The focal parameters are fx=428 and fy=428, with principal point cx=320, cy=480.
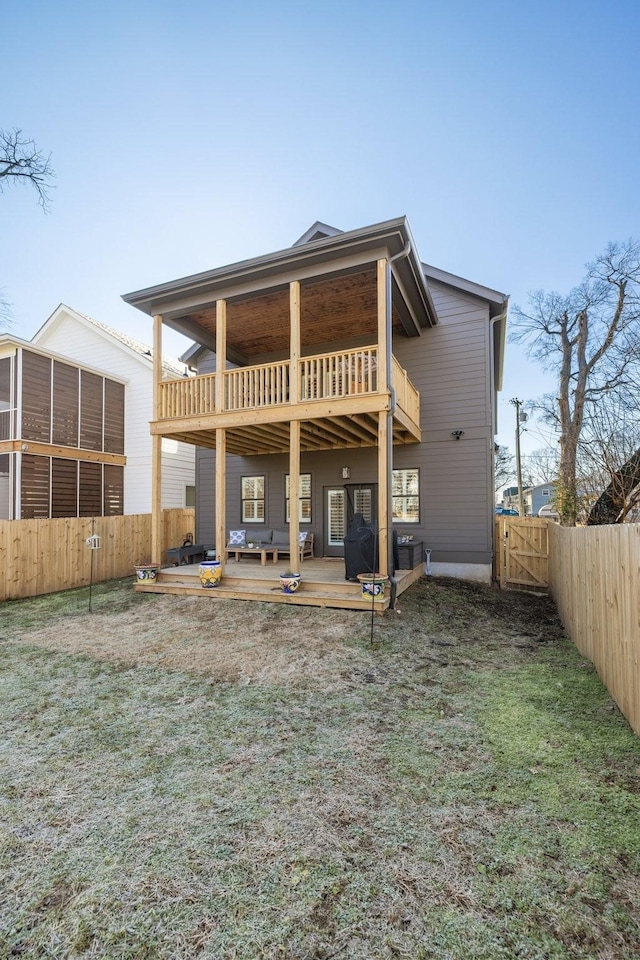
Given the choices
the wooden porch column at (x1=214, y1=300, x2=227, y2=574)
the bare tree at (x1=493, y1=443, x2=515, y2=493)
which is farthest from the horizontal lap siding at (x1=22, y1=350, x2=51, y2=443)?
the bare tree at (x1=493, y1=443, x2=515, y2=493)

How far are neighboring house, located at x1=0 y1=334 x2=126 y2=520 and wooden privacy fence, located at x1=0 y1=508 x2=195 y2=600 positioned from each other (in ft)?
14.0

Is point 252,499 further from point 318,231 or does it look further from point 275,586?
point 318,231

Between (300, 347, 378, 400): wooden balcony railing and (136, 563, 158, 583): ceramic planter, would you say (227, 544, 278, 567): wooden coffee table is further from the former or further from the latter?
(300, 347, 378, 400): wooden balcony railing

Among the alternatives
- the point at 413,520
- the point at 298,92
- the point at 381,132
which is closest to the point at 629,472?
the point at 413,520

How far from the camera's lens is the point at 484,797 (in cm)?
249

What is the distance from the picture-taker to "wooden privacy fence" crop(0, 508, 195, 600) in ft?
26.7

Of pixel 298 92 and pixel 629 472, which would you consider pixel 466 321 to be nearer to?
pixel 629 472

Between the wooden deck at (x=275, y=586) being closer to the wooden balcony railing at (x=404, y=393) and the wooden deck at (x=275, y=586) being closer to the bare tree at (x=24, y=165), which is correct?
the wooden balcony railing at (x=404, y=393)

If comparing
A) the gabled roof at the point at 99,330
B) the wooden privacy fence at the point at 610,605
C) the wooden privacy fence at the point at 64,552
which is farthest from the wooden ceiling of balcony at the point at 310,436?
the gabled roof at the point at 99,330

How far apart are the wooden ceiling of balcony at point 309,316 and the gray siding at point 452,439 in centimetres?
122

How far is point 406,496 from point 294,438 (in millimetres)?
3999

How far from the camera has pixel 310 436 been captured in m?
9.68

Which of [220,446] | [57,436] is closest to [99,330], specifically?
[57,436]

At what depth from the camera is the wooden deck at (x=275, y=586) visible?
22.9ft
